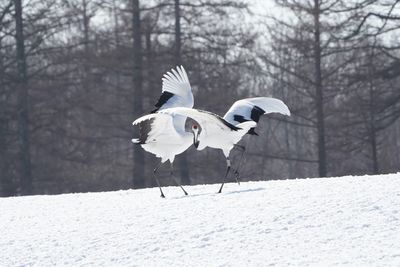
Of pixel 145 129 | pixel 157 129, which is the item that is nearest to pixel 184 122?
pixel 157 129

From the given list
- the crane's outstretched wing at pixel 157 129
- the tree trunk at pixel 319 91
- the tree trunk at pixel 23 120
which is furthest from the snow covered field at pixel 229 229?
the tree trunk at pixel 23 120

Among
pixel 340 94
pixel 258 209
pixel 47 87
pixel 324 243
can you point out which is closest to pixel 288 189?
→ pixel 258 209

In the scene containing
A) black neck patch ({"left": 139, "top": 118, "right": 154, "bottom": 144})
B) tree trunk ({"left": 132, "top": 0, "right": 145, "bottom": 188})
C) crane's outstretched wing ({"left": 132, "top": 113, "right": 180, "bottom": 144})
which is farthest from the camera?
tree trunk ({"left": 132, "top": 0, "right": 145, "bottom": 188})

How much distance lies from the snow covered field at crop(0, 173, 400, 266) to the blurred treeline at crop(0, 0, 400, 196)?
1521 centimetres

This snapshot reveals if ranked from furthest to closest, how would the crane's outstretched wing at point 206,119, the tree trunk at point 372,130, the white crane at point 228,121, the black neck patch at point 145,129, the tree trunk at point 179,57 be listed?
the tree trunk at point 179,57 → the tree trunk at point 372,130 → the black neck patch at point 145,129 → the white crane at point 228,121 → the crane's outstretched wing at point 206,119

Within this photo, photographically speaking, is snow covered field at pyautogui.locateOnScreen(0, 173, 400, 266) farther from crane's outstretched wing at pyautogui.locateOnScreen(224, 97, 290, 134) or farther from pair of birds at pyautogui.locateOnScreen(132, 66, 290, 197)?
crane's outstretched wing at pyautogui.locateOnScreen(224, 97, 290, 134)

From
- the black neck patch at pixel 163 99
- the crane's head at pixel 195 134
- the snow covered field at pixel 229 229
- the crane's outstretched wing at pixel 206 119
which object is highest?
the black neck patch at pixel 163 99

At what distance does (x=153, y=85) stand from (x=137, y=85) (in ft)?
1.69

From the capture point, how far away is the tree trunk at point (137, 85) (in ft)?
100

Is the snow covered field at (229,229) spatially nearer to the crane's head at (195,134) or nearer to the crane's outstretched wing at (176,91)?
the crane's head at (195,134)

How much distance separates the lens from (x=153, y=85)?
3095cm

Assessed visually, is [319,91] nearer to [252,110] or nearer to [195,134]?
[252,110]

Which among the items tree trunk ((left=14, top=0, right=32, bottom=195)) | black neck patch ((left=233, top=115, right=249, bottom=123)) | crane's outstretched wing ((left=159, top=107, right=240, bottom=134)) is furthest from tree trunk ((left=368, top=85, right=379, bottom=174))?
crane's outstretched wing ((left=159, top=107, right=240, bottom=134))

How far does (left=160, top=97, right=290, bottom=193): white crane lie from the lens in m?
12.1
